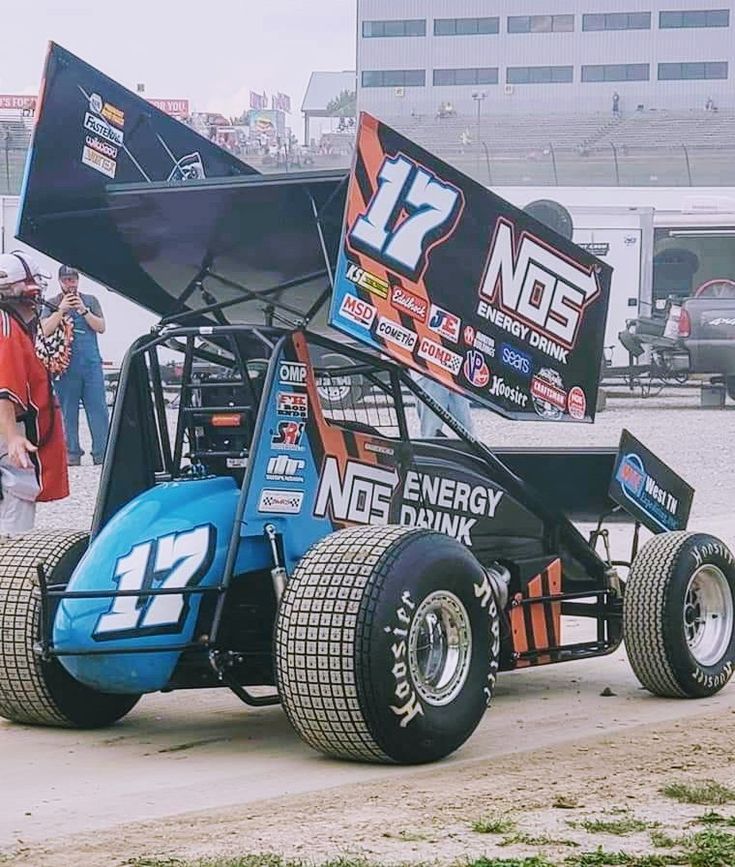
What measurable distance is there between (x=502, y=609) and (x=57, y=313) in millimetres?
6963

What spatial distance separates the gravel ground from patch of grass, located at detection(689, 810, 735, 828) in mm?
8287

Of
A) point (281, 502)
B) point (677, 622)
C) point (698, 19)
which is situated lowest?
point (677, 622)

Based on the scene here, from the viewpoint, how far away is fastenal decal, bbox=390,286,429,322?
6.29 m

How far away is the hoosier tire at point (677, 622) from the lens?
280 inches

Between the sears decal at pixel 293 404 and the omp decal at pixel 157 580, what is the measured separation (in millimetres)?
488

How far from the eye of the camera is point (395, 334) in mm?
6301

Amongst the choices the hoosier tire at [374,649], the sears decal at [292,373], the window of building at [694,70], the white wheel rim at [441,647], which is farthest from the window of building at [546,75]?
the hoosier tire at [374,649]

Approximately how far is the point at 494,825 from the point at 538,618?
2297mm

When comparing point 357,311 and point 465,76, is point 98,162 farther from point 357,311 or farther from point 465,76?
point 465,76

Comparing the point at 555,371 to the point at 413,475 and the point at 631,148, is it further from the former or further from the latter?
the point at 631,148

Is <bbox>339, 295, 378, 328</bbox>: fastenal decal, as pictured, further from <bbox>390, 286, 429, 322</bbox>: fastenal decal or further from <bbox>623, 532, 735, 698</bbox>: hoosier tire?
<bbox>623, 532, 735, 698</bbox>: hoosier tire

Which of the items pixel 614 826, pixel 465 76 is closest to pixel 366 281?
pixel 614 826

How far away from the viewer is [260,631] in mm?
6367

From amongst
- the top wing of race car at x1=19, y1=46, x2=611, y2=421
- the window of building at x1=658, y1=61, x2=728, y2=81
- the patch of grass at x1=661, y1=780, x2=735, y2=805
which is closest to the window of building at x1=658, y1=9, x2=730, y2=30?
the window of building at x1=658, y1=61, x2=728, y2=81
